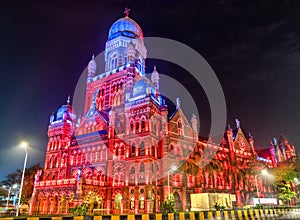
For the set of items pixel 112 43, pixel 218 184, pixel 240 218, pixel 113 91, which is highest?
pixel 112 43

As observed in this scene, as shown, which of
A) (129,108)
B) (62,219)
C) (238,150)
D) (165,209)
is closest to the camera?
(62,219)

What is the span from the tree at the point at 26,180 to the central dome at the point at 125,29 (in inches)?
1556

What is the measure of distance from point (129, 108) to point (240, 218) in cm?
2981

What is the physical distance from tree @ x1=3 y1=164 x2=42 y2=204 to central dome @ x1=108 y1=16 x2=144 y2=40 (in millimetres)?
39534

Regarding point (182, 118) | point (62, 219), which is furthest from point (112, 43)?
point (62, 219)

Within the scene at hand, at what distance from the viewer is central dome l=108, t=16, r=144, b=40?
63688mm

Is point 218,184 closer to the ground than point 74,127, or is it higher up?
closer to the ground

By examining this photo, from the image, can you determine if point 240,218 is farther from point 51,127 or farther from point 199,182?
point 51,127

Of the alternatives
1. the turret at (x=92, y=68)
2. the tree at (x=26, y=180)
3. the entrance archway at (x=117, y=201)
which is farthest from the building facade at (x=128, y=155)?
the tree at (x=26, y=180)

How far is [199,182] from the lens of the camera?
151 ft

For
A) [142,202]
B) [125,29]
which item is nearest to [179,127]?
[142,202]

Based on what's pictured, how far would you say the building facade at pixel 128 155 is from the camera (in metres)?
38.8

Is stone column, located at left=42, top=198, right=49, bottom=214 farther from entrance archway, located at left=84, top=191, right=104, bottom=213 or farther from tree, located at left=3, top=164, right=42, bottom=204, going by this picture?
tree, located at left=3, top=164, right=42, bottom=204

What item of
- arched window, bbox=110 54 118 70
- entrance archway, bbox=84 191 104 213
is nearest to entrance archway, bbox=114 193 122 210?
entrance archway, bbox=84 191 104 213
